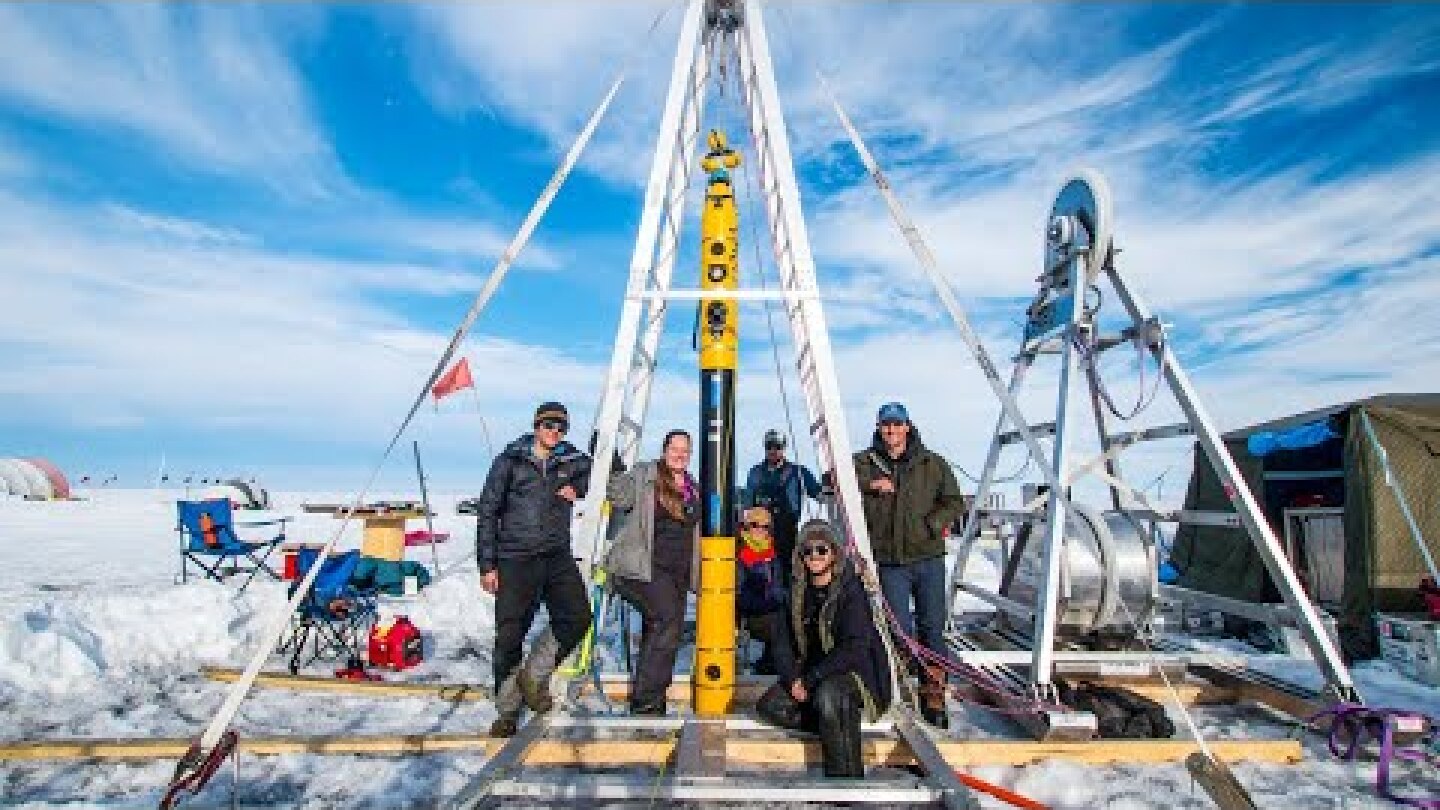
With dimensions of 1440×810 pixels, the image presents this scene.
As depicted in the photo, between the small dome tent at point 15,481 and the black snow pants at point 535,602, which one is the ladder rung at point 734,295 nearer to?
the black snow pants at point 535,602

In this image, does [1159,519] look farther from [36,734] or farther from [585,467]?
[36,734]

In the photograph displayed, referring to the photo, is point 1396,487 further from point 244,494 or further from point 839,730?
point 244,494

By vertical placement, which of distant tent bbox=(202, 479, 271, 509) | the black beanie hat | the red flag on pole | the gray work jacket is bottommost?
distant tent bbox=(202, 479, 271, 509)

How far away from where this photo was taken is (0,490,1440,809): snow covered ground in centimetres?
482

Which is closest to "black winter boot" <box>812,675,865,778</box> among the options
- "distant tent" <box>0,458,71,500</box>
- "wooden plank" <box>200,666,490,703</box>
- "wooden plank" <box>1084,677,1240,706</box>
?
"wooden plank" <box>200,666,490,703</box>

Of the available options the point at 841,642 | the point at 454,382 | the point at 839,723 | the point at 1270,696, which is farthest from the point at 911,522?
the point at 454,382

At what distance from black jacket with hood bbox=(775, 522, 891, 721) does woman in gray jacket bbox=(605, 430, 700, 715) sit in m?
0.99

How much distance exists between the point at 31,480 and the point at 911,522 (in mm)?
53099

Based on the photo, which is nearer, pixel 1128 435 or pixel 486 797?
pixel 486 797

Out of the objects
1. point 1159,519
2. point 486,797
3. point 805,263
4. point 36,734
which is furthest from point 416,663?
point 1159,519

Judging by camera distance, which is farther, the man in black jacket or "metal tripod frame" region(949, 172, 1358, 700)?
"metal tripod frame" region(949, 172, 1358, 700)

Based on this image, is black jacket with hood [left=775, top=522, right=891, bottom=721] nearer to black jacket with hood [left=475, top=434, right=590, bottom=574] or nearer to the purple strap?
black jacket with hood [left=475, top=434, right=590, bottom=574]

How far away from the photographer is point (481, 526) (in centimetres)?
569

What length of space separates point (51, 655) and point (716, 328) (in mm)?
6831
